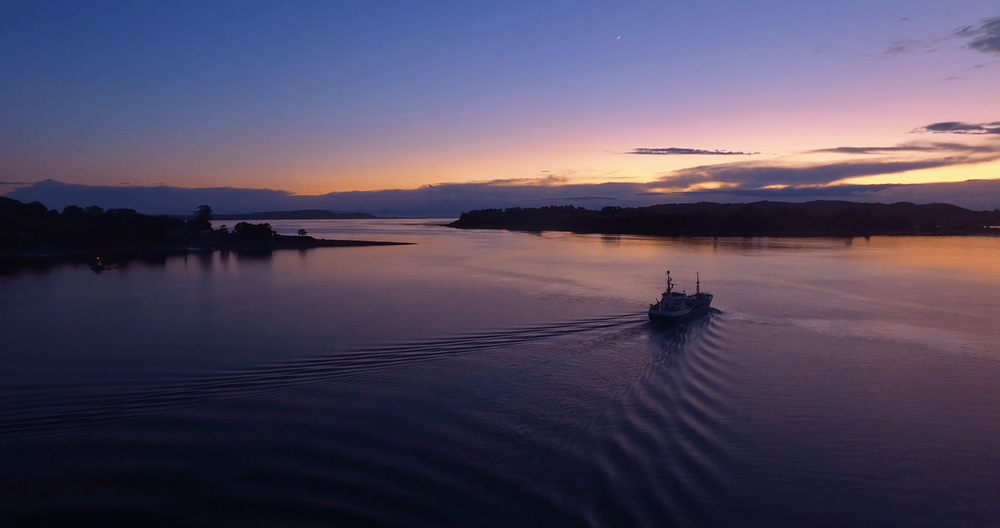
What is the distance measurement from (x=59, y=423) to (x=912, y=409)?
45.6 feet

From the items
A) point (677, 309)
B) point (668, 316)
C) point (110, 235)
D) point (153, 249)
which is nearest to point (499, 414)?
point (668, 316)

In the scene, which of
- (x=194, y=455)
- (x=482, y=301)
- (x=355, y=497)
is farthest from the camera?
(x=482, y=301)

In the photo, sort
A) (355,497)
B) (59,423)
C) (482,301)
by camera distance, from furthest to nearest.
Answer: (482,301) → (59,423) → (355,497)

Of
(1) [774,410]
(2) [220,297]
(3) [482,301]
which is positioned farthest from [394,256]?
(1) [774,410]

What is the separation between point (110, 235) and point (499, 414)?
49.3 m

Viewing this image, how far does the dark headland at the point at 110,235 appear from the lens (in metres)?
44.2

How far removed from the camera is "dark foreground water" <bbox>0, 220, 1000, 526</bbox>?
694 centimetres

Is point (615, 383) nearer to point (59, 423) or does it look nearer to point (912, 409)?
point (912, 409)

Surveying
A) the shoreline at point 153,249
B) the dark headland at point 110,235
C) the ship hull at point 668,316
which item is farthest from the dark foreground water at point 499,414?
the dark headland at point 110,235

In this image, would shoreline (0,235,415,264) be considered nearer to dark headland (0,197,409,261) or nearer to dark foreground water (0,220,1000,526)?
dark headland (0,197,409,261)

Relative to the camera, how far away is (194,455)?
7.98 metres

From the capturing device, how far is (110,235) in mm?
47781

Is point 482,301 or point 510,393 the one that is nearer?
point 510,393

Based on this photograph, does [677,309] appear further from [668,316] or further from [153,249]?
[153,249]
